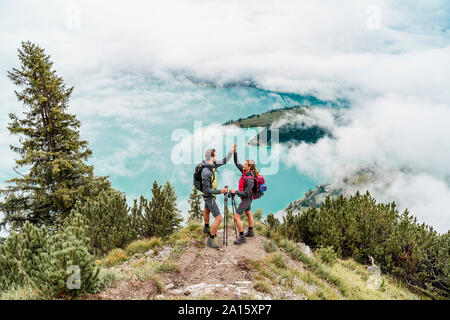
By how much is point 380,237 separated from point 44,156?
718 inches

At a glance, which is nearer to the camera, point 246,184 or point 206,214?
point 246,184

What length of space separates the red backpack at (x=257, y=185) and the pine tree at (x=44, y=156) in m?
12.7

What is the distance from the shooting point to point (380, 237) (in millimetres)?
11844

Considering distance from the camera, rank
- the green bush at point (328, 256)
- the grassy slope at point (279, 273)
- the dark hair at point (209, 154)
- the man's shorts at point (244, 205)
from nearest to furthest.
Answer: the grassy slope at point (279, 273)
the dark hair at point (209, 154)
the man's shorts at point (244, 205)
the green bush at point (328, 256)

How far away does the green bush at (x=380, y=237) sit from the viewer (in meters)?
10.3

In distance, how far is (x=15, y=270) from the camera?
6016mm

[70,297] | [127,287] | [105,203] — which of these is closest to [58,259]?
[70,297]

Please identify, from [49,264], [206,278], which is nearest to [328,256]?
[206,278]

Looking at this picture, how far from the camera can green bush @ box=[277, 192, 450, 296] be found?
1033 cm

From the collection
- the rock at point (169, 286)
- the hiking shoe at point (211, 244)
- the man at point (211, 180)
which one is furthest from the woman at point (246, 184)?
the rock at point (169, 286)

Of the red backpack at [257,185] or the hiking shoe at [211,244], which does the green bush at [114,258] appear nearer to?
the hiking shoe at [211,244]

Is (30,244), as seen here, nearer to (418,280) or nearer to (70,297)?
(70,297)

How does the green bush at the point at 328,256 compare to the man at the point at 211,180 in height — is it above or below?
below

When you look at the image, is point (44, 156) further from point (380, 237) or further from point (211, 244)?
point (380, 237)
